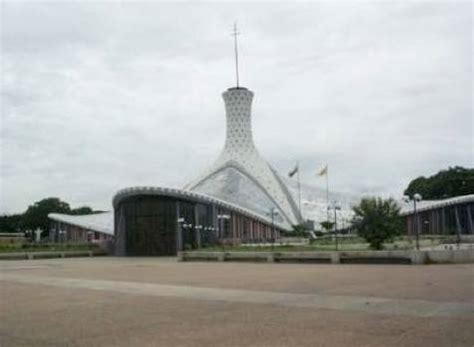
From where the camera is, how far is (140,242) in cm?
6675

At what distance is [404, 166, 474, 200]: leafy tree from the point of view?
11362cm

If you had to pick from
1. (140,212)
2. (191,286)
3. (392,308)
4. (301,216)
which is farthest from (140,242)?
(392,308)

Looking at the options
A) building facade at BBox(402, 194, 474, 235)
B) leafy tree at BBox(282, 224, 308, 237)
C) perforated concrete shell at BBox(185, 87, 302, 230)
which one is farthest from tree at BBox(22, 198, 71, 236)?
building facade at BBox(402, 194, 474, 235)

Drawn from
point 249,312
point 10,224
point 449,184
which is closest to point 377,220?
point 249,312

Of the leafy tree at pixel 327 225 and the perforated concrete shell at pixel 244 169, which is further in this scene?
the perforated concrete shell at pixel 244 169

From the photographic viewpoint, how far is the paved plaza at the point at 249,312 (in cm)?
1101

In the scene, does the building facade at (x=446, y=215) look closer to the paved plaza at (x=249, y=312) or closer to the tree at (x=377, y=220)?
the tree at (x=377, y=220)

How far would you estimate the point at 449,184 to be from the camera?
114312 mm

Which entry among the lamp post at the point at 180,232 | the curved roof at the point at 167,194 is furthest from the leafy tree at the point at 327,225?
the lamp post at the point at 180,232

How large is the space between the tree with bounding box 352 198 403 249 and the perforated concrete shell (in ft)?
169

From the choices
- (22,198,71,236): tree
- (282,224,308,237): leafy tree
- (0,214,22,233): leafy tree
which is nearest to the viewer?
(282,224,308,237): leafy tree

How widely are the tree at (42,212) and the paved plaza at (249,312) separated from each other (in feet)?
384

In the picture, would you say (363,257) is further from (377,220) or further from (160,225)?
(160,225)

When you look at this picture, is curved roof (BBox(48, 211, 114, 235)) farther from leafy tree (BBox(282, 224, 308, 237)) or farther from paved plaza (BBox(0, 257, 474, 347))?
paved plaza (BBox(0, 257, 474, 347))
